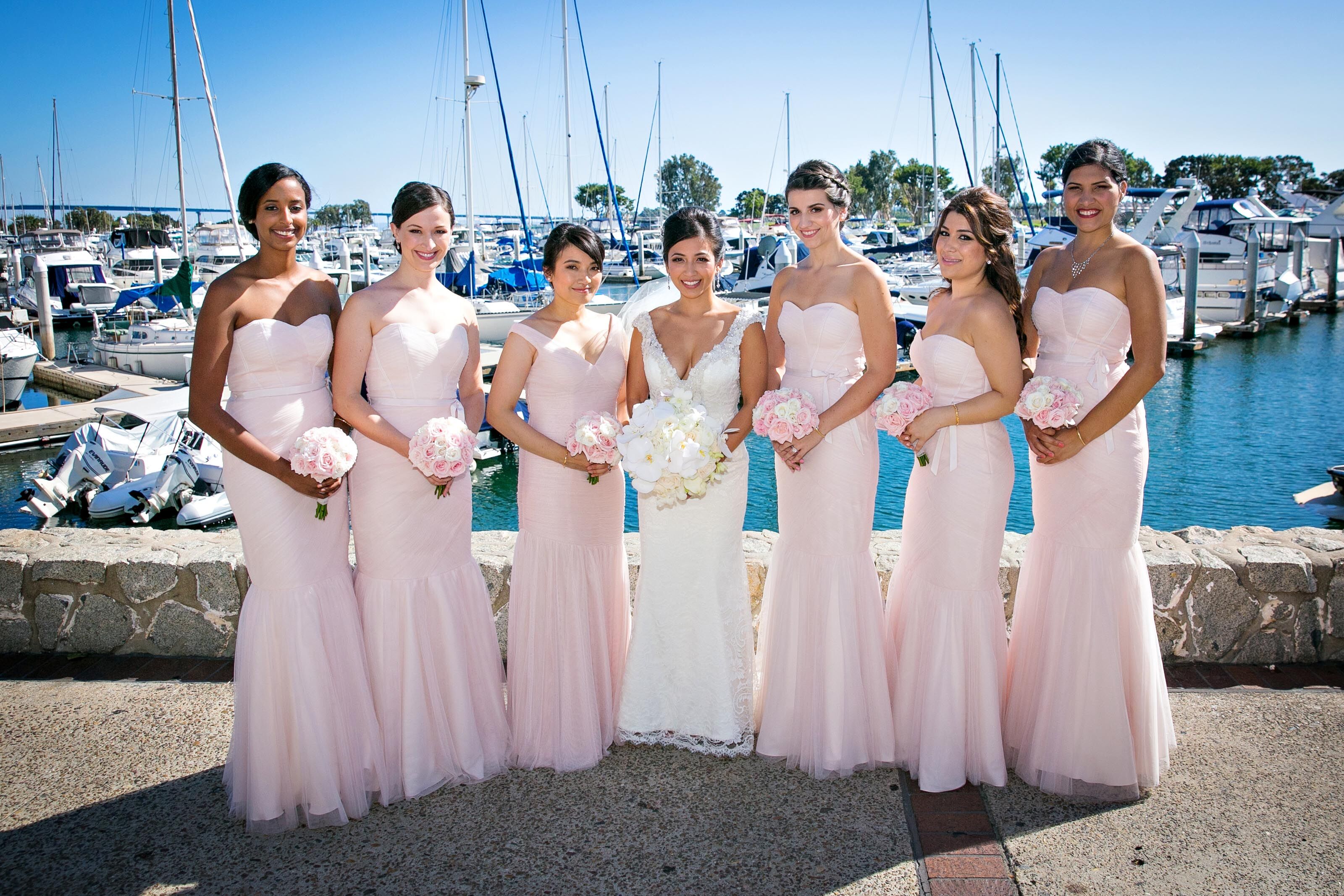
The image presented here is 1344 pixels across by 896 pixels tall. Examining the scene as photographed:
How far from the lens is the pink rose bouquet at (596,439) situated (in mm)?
3875

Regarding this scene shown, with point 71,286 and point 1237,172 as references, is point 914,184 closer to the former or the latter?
point 1237,172

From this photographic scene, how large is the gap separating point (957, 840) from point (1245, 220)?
58.2 meters

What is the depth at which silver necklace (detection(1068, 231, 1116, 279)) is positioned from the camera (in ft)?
13.1

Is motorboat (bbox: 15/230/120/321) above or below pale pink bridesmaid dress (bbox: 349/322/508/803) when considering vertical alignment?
above

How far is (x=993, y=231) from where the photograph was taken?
3.84 m

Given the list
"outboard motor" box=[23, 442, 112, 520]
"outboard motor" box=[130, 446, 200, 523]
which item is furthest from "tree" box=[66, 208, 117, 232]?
"outboard motor" box=[130, 446, 200, 523]

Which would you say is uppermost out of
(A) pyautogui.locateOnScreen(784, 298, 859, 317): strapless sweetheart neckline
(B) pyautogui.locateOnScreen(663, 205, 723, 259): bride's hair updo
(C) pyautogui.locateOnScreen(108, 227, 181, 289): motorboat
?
(C) pyautogui.locateOnScreen(108, 227, 181, 289): motorboat

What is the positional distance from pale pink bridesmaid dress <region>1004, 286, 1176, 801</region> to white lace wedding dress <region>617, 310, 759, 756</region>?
132cm

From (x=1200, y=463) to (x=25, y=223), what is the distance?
133968 millimetres

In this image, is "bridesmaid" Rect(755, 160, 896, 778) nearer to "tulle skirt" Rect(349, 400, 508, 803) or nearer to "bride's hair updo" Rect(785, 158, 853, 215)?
"bride's hair updo" Rect(785, 158, 853, 215)

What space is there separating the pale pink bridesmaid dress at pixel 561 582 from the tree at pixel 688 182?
116 metres

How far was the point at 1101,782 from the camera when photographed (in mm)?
3734

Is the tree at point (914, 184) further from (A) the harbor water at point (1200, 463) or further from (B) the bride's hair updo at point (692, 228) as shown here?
(B) the bride's hair updo at point (692, 228)

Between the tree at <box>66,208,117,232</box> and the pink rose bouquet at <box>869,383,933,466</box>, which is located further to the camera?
the tree at <box>66,208,117,232</box>
